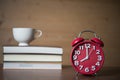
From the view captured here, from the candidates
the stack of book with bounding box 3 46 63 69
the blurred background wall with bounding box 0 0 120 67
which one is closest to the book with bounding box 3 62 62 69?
the stack of book with bounding box 3 46 63 69

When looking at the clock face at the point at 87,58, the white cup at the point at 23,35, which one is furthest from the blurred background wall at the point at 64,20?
the clock face at the point at 87,58

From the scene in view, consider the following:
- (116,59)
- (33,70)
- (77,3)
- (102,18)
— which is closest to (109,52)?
(116,59)

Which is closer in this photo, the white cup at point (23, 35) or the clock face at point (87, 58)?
the clock face at point (87, 58)

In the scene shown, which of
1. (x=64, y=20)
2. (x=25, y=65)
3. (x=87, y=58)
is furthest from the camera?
(x=64, y=20)

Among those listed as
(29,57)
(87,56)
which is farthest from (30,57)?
(87,56)

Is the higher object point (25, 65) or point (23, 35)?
point (23, 35)

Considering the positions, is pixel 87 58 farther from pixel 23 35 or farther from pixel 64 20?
pixel 64 20

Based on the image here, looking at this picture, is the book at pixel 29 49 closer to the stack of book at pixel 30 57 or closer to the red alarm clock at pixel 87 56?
the stack of book at pixel 30 57

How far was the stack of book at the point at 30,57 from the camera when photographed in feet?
2.99

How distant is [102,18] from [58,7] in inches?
12.6

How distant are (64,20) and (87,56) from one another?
1.57 ft

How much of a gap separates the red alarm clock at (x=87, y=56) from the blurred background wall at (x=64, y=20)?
41 centimetres

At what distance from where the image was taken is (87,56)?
83cm

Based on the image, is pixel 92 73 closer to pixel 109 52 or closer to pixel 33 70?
pixel 33 70
